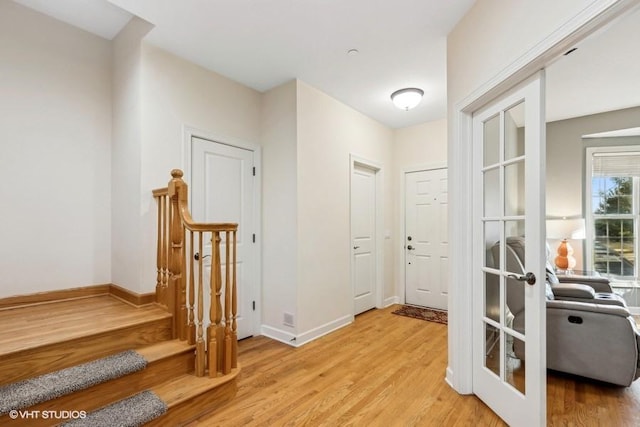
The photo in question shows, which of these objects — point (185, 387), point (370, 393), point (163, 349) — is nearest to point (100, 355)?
point (163, 349)

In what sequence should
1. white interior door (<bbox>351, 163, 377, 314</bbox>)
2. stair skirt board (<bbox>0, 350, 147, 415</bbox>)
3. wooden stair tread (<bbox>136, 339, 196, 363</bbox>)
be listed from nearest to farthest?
1. stair skirt board (<bbox>0, 350, 147, 415</bbox>)
2. wooden stair tread (<bbox>136, 339, 196, 363</bbox>)
3. white interior door (<bbox>351, 163, 377, 314</bbox>)

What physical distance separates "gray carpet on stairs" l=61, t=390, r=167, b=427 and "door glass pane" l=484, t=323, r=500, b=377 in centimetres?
201

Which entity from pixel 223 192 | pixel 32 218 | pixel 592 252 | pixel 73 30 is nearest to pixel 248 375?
pixel 223 192

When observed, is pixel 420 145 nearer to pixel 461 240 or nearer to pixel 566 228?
pixel 566 228

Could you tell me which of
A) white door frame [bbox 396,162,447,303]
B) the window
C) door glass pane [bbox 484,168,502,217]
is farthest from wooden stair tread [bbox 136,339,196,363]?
the window

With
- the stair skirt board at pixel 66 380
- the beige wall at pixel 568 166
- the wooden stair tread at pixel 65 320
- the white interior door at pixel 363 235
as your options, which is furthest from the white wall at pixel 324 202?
the beige wall at pixel 568 166

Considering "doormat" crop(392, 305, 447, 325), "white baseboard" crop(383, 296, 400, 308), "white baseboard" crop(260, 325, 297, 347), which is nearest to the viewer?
"white baseboard" crop(260, 325, 297, 347)

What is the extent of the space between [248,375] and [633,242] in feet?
17.3

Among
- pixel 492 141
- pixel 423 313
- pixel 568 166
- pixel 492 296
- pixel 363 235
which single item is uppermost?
pixel 568 166

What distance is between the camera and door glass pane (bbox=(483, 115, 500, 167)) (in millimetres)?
1938

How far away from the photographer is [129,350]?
2.01 metres

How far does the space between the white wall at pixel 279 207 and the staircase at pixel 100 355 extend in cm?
111

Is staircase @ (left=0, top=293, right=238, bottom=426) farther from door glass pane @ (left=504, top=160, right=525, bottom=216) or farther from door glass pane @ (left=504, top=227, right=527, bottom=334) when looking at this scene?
door glass pane @ (left=504, top=160, right=525, bottom=216)

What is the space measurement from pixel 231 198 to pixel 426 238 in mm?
2837
